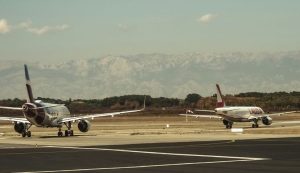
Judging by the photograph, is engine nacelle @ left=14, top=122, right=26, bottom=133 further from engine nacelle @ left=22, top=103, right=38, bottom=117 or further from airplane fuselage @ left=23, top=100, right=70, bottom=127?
engine nacelle @ left=22, top=103, right=38, bottom=117

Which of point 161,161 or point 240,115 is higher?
point 240,115

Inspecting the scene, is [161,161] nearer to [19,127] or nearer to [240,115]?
[19,127]

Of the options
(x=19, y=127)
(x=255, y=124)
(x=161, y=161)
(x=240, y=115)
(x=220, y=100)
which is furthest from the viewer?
(x=220, y=100)

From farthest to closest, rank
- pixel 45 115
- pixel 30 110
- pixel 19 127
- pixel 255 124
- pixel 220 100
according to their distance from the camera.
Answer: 1. pixel 220 100
2. pixel 255 124
3. pixel 19 127
4. pixel 45 115
5. pixel 30 110

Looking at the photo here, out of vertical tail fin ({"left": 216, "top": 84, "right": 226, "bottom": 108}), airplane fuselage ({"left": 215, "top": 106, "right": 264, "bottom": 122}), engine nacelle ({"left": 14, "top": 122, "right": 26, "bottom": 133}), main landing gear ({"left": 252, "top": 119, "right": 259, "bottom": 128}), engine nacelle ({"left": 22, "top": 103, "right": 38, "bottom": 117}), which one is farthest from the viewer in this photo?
vertical tail fin ({"left": 216, "top": 84, "right": 226, "bottom": 108})

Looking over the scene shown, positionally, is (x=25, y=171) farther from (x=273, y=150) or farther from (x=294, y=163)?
(x=273, y=150)

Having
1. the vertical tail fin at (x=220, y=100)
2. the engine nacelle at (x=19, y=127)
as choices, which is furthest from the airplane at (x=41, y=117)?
the vertical tail fin at (x=220, y=100)

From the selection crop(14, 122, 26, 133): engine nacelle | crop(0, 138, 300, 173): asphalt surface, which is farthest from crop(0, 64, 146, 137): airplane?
crop(0, 138, 300, 173): asphalt surface

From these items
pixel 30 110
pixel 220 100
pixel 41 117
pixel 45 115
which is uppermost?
pixel 220 100

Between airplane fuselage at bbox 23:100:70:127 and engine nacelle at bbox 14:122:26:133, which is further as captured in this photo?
engine nacelle at bbox 14:122:26:133

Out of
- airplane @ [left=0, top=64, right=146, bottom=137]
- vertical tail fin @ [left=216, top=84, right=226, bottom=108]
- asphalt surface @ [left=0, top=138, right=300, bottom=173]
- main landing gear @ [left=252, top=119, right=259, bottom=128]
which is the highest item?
vertical tail fin @ [left=216, top=84, right=226, bottom=108]

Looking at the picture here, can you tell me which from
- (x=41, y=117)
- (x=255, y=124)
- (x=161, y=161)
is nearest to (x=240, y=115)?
(x=255, y=124)

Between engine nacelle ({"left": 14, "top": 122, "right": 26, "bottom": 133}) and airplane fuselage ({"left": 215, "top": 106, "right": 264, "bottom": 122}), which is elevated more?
airplane fuselage ({"left": 215, "top": 106, "right": 264, "bottom": 122})

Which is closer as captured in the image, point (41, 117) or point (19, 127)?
point (41, 117)
